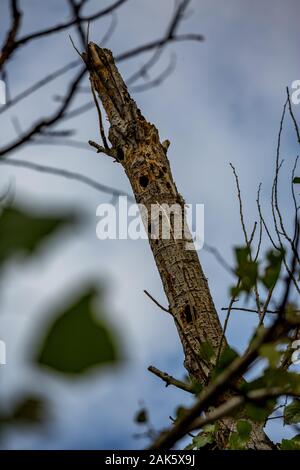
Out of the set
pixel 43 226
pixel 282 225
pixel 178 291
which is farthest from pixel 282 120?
pixel 43 226

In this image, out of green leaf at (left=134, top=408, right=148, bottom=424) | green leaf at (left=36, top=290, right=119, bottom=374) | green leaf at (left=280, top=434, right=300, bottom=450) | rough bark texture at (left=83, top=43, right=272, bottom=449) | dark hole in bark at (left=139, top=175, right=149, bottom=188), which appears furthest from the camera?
dark hole in bark at (left=139, top=175, right=149, bottom=188)

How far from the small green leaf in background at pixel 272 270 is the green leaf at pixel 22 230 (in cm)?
44

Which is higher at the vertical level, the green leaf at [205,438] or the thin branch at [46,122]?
the thin branch at [46,122]

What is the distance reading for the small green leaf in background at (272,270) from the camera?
25.1 inches

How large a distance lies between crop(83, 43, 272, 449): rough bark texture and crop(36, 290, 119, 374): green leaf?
1.36m

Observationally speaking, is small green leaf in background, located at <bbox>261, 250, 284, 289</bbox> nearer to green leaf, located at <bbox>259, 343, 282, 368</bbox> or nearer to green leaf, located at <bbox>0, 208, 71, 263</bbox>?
green leaf, located at <bbox>259, 343, 282, 368</bbox>

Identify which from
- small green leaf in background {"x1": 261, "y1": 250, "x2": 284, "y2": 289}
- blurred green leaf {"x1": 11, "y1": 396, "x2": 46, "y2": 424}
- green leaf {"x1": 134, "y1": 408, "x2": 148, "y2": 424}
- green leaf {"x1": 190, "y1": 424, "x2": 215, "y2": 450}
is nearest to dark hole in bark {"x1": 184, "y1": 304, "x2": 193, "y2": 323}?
green leaf {"x1": 190, "y1": 424, "x2": 215, "y2": 450}

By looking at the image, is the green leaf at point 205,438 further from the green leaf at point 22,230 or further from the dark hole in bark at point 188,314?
the green leaf at point 22,230

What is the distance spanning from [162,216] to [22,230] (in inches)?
78.9

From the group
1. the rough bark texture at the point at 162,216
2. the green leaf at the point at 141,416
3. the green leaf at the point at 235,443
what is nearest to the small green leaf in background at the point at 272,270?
the green leaf at the point at 141,416

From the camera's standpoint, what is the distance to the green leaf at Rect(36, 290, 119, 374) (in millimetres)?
224

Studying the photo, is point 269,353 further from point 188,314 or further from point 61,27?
point 188,314
